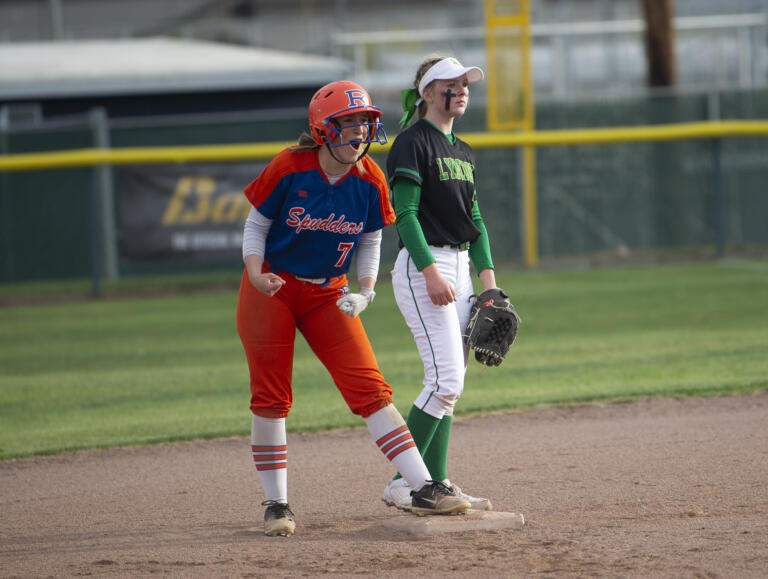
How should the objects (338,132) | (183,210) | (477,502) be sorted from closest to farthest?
(338,132)
(477,502)
(183,210)

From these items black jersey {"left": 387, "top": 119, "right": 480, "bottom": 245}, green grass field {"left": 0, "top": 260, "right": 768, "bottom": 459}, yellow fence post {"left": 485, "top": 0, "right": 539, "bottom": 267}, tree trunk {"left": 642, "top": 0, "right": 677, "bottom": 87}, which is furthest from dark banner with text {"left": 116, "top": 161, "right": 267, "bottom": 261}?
black jersey {"left": 387, "top": 119, "right": 480, "bottom": 245}

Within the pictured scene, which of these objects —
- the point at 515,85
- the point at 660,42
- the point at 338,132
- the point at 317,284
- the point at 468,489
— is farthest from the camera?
the point at 660,42

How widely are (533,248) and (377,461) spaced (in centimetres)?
1014

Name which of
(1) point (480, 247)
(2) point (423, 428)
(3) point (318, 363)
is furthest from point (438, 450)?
(3) point (318, 363)

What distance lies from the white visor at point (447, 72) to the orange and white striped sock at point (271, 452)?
1.59m

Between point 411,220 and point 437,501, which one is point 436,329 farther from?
point 437,501

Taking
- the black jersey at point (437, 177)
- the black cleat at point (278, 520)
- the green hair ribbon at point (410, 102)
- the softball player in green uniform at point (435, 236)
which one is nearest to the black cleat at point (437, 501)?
the softball player in green uniform at point (435, 236)

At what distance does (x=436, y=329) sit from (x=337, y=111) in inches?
40.1

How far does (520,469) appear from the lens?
5.58m

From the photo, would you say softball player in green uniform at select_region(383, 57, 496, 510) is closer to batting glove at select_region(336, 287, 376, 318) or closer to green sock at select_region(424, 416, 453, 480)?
green sock at select_region(424, 416, 453, 480)

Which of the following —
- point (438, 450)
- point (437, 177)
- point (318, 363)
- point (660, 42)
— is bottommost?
point (318, 363)

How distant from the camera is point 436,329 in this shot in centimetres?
454

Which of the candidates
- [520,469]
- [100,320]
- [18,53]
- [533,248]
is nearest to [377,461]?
[520,469]

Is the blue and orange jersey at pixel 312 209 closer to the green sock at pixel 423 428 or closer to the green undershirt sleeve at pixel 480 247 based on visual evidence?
the green undershirt sleeve at pixel 480 247
